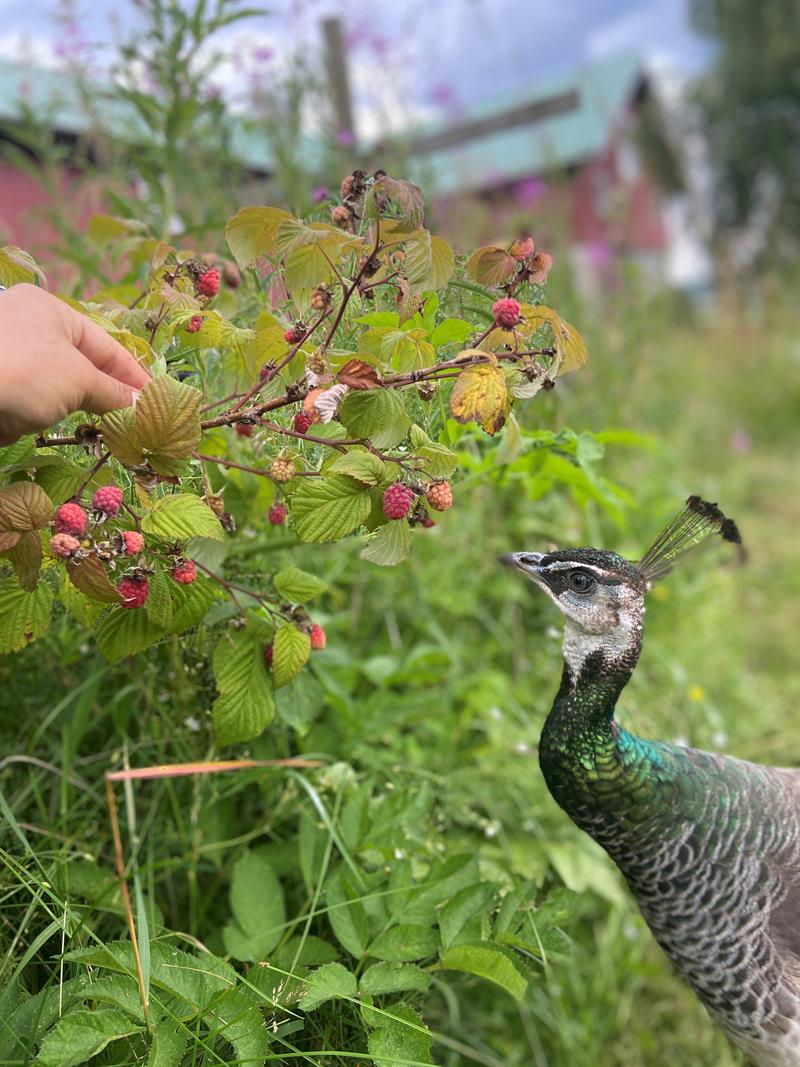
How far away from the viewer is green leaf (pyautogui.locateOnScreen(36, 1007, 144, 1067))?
919 millimetres

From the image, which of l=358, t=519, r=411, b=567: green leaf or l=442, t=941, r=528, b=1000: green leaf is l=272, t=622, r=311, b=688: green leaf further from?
l=442, t=941, r=528, b=1000: green leaf

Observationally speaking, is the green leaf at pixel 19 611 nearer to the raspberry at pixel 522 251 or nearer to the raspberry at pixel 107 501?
the raspberry at pixel 107 501

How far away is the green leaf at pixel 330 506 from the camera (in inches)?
36.4

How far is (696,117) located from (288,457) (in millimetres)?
24839

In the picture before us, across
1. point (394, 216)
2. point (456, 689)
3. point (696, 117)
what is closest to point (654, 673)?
point (456, 689)

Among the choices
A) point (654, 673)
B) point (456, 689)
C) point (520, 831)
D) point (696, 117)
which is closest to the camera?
point (520, 831)

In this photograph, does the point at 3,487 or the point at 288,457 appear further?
the point at 288,457

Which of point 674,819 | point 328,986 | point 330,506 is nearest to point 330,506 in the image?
point 330,506

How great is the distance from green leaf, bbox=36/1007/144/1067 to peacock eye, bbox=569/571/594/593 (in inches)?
30.2

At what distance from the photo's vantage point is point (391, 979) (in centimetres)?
113

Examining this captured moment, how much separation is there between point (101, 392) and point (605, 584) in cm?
69

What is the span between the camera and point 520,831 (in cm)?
191

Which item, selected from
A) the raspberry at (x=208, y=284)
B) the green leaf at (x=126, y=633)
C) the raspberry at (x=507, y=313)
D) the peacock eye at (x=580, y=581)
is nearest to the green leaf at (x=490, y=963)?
the peacock eye at (x=580, y=581)

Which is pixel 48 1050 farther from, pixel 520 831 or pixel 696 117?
pixel 696 117
